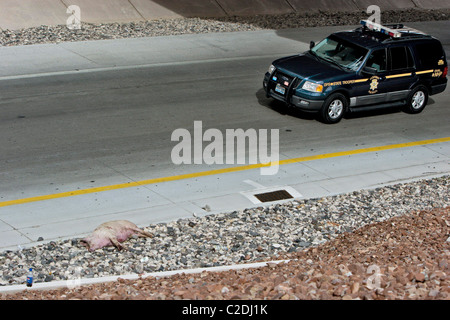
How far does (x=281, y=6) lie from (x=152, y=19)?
618 centimetres

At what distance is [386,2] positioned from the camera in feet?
105

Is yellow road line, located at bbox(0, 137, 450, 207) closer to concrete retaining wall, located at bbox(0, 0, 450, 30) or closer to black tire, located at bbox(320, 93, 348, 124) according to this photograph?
black tire, located at bbox(320, 93, 348, 124)

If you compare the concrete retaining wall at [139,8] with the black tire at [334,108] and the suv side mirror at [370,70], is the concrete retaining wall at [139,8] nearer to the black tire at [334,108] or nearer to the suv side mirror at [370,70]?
the black tire at [334,108]

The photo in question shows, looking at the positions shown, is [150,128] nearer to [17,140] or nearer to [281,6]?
[17,140]

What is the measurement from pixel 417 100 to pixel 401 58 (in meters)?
1.37

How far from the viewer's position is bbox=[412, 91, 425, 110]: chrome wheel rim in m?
17.3

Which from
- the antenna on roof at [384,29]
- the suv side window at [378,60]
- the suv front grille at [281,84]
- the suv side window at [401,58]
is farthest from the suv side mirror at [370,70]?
the suv front grille at [281,84]

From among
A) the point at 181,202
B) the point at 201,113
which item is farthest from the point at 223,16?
the point at 181,202

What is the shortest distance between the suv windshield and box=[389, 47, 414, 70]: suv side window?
0.80m

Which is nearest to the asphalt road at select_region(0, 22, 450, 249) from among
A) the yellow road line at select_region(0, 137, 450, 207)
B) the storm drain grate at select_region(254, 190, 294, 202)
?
the yellow road line at select_region(0, 137, 450, 207)

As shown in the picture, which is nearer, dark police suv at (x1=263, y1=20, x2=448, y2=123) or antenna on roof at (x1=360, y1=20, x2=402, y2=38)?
dark police suv at (x1=263, y1=20, x2=448, y2=123)

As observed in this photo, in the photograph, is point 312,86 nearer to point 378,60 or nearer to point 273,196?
point 378,60

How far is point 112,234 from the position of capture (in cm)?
975

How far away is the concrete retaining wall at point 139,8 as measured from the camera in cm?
2312
